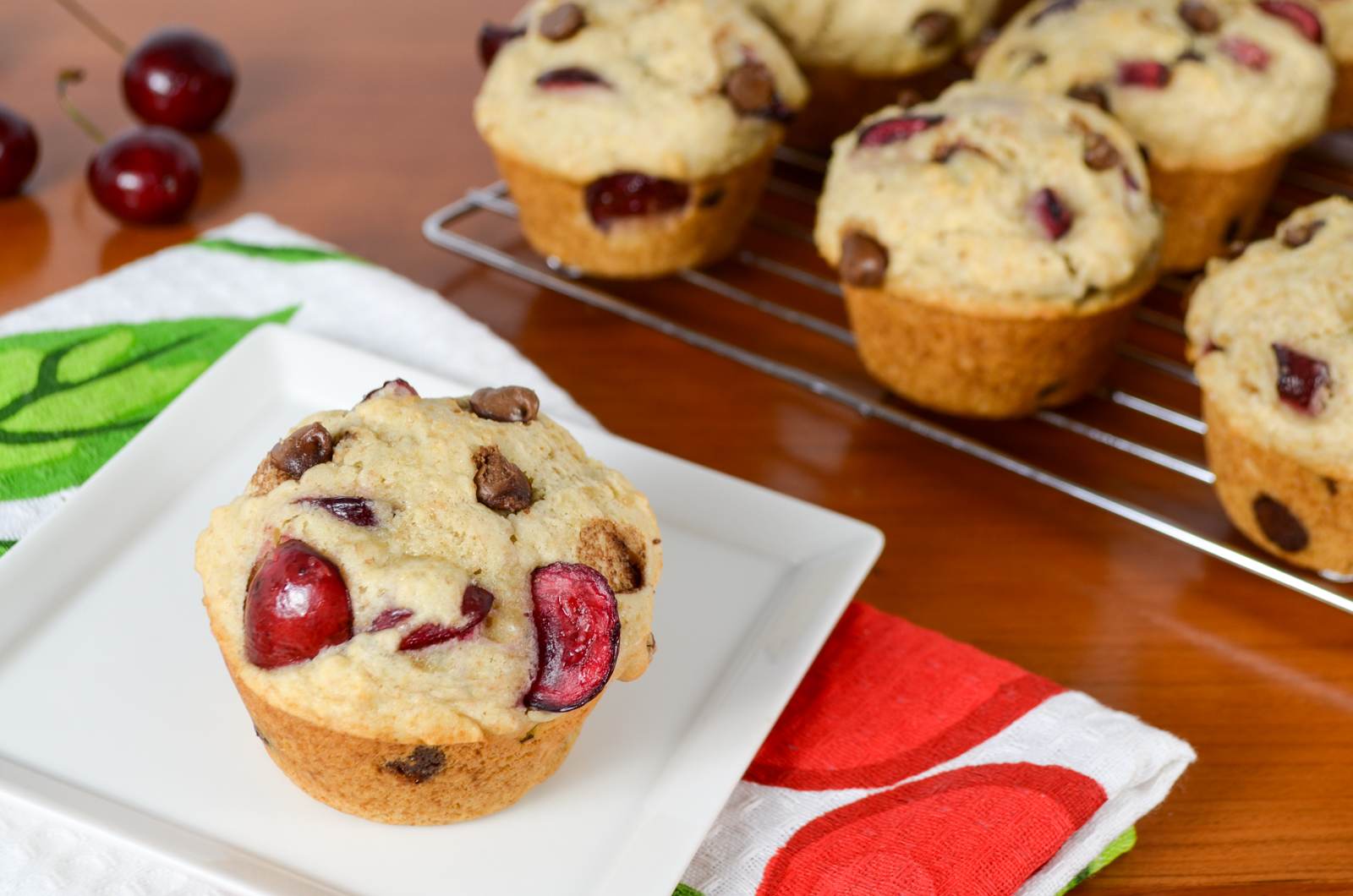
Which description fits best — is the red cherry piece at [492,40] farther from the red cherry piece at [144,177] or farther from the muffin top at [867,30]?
the red cherry piece at [144,177]

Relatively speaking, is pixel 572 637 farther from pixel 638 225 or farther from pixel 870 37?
pixel 870 37

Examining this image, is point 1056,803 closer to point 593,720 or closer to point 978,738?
point 978,738

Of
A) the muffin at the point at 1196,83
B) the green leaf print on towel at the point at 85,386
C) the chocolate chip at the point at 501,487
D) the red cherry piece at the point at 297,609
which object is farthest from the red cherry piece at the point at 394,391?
the muffin at the point at 1196,83

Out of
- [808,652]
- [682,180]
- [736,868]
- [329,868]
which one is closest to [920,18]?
[682,180]

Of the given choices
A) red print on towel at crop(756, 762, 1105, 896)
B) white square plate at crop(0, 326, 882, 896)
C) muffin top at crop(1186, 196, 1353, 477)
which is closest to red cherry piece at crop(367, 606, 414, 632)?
white square plate at crop(0, 326, 882, 896)

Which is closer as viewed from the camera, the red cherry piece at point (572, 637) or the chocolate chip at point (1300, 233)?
the red cherry piece at point (572, 637)
